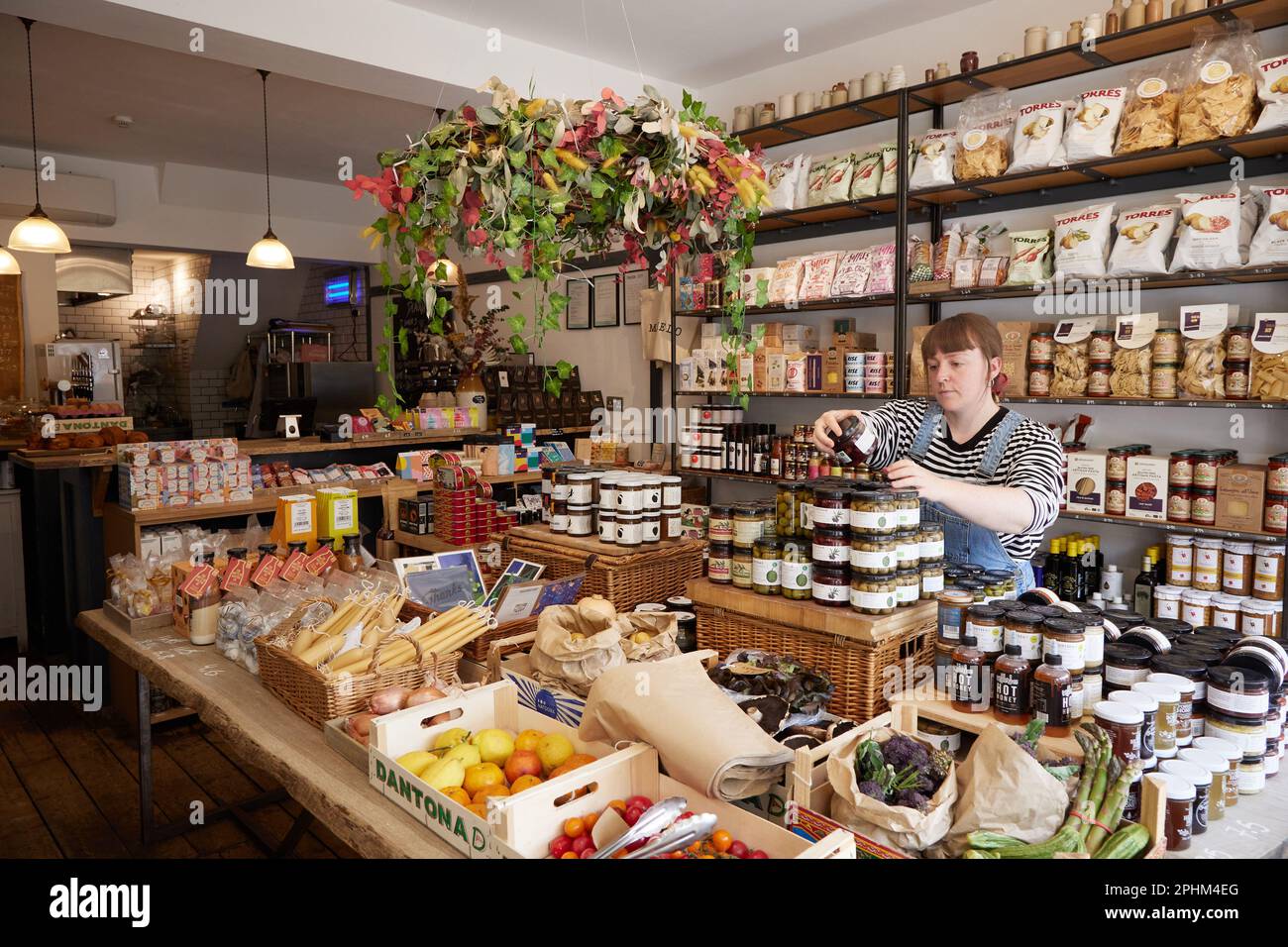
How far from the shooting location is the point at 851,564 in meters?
2.11

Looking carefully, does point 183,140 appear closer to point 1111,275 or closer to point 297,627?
point 297,627

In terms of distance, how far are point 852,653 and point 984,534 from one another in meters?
0.78

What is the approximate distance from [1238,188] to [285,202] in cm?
795

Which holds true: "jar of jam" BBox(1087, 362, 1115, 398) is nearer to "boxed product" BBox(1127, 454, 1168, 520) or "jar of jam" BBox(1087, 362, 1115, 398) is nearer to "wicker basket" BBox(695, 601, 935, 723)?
"boxed product" BBox(1127, 454, 1168, 520)

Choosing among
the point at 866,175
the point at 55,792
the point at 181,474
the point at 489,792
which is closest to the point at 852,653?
the point at 489,792

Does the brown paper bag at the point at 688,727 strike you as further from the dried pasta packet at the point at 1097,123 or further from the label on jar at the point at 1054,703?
the dried pasta packet at the point at 1097,123

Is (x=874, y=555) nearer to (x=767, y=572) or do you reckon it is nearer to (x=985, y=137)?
(x=767, y=572)

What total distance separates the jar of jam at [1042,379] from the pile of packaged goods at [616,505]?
185 cm

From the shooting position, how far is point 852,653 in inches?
81.8

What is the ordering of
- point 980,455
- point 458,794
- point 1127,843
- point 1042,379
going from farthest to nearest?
point 1042,379 → point 980,455 → point 458,794 → point 1127,843

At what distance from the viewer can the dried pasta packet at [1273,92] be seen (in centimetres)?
329

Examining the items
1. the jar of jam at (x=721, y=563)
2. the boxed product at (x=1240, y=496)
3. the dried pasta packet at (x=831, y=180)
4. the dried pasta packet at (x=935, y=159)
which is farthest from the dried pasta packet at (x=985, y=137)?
the jar of jam at (x=721, y=563)

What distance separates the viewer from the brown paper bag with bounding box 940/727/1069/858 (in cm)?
138

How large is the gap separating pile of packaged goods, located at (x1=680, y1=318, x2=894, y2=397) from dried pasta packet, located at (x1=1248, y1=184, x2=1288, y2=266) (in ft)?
5.45
